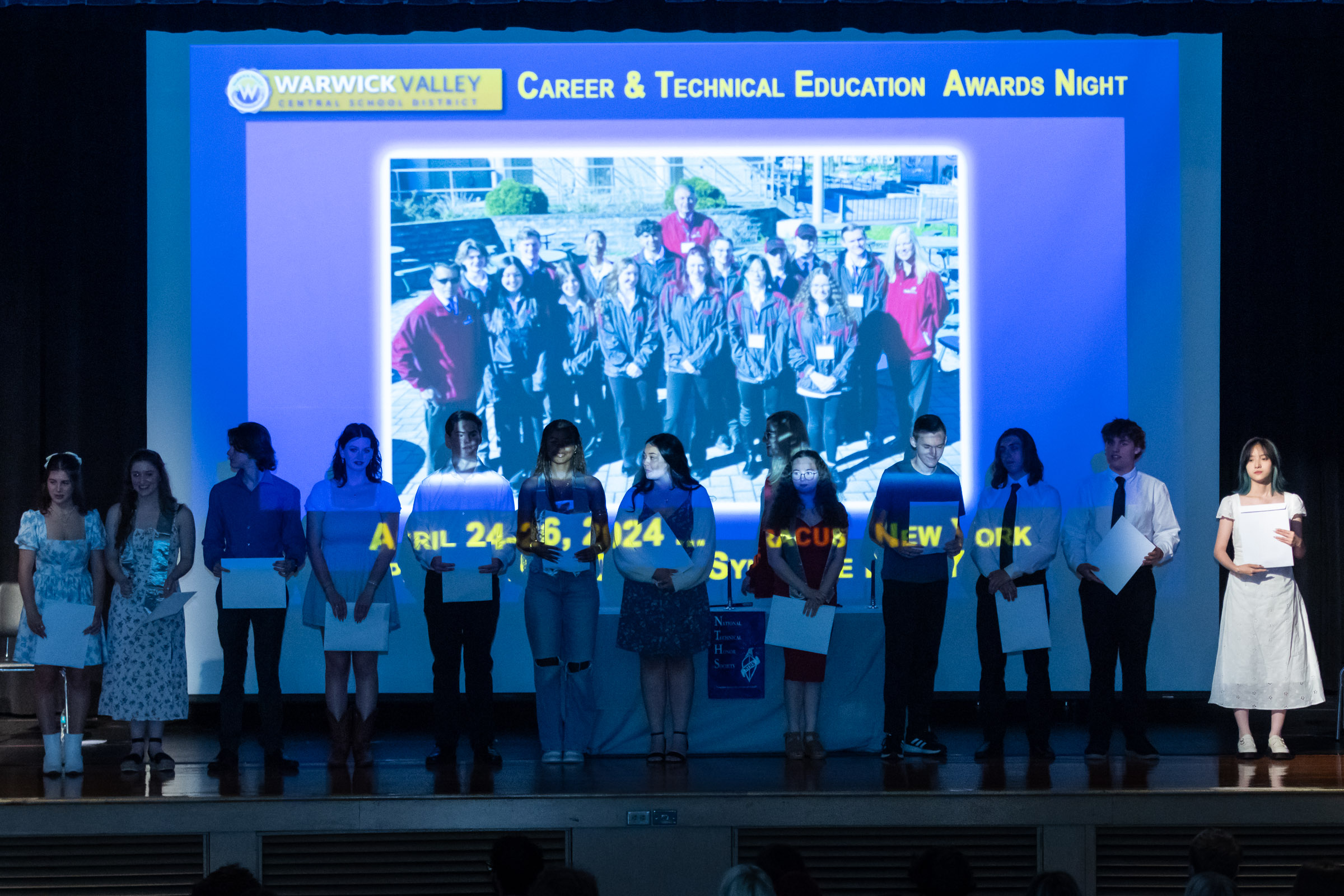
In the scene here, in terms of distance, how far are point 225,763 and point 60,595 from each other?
0.91 m

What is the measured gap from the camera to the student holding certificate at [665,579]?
187 inches

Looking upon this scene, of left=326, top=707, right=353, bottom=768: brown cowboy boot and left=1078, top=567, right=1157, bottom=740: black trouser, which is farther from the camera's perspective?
left=1078, top=567, right=1157, bottom=740: black trouser

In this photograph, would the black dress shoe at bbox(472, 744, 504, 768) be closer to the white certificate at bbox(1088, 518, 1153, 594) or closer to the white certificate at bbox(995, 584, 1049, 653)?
the white certificate at bbox(995, 584, 1049, 653)

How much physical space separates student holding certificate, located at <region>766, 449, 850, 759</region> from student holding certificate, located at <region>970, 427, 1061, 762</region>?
0.60m

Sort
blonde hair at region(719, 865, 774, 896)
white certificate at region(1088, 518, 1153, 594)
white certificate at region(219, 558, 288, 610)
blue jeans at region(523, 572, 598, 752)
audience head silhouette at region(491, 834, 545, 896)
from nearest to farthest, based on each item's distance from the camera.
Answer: blonde hair at region(719, 865, 774, 896) < audience head silhouette at region(491, 834, 545, 896) < white certificate at region(219, 558, 288, 610) < blue jeans at region(523, 572, 598, 752) < white certificate at region(1088, 518, 1153, 594)

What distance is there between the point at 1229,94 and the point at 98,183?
18.7 feet

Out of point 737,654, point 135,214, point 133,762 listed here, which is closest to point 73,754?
point 133,762

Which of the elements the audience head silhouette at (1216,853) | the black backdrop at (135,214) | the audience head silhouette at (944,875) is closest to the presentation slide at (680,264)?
the black backdrop at (135,214)

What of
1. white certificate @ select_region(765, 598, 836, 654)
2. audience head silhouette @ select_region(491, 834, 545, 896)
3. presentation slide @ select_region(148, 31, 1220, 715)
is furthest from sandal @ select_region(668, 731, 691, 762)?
audience head silhouette @ select_region(491, 834, 545, 896)

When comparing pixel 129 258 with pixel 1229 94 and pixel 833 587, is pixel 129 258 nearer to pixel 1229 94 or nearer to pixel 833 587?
pixel 833 587

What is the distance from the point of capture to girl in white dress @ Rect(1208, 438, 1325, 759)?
4.95m

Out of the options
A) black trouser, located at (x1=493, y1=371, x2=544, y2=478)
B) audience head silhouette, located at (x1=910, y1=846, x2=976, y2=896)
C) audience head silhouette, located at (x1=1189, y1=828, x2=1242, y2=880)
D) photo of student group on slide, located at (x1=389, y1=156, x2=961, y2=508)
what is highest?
photo of student group on slide, located at (x1=389, y1=156, x2=961, y2=508)

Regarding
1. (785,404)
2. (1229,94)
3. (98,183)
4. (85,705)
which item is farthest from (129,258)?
(1229,94)

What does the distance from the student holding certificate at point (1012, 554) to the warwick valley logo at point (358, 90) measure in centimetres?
298
